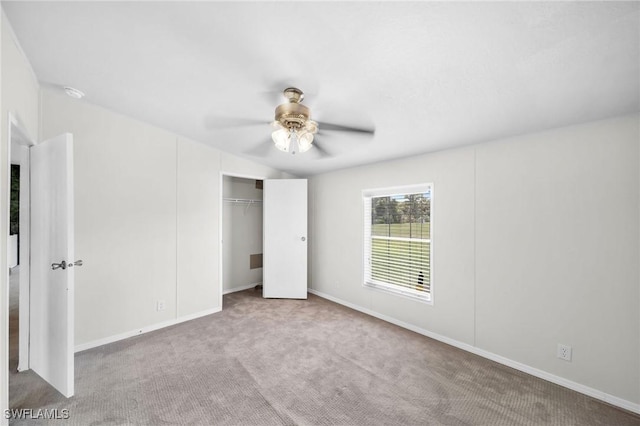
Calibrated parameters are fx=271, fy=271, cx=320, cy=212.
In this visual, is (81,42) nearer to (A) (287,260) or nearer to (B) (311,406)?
(B) (311,406)

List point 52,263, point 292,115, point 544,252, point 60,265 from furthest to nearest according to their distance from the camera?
point 544,252 → point 52,263 → point 60,265 → point 292,115

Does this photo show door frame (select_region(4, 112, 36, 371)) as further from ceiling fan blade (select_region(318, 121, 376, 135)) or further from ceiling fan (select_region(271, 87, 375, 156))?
ceiling fan blade (select_region(318, 121, 376, 135))

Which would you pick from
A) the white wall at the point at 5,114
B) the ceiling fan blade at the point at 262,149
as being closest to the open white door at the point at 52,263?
the white wall at the point at 5,114

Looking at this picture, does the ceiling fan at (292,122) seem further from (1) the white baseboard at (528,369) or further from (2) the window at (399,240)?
(1) the white baseboard at (528,369)

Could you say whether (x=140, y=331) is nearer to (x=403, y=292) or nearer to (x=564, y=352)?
(x=403, y=292)

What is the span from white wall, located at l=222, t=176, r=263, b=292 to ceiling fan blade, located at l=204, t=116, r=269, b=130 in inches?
72.2

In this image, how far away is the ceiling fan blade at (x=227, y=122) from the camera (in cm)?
263

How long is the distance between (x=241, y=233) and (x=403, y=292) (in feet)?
9.83

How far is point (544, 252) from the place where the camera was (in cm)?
233

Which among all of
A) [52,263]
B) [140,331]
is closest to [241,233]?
[140,331]

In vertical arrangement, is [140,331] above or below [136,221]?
below

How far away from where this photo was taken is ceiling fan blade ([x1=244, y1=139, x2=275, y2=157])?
3353 mm

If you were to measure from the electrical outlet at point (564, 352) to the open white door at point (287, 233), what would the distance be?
308 cm

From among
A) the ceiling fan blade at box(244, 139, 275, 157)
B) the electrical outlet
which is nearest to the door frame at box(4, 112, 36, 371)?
the ceiling fan blade at box(244, 139, 275, 157)
